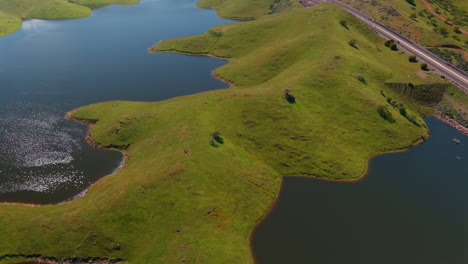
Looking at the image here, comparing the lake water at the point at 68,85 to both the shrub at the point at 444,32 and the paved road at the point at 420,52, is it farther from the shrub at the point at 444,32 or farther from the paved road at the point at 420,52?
the shrub at the point at 444,32

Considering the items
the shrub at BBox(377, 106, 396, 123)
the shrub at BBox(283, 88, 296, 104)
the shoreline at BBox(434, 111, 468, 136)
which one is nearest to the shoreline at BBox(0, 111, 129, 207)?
the shrub at BBox(283, 88, 296, 104)

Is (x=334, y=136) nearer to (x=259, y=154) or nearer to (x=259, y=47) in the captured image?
(x=259, y=154)

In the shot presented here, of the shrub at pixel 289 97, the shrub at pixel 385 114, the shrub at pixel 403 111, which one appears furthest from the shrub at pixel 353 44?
the shrub at pixel 289 97

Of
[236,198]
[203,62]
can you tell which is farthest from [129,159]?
[203,62]

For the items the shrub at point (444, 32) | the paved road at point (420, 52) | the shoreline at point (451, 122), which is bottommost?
the shoreline at point (451, 122)

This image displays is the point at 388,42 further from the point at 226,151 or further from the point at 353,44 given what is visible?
the point at 226,151

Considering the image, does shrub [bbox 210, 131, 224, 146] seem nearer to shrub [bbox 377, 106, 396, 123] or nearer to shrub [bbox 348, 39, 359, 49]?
shrub [bbox 377, 106, 396, 123]
